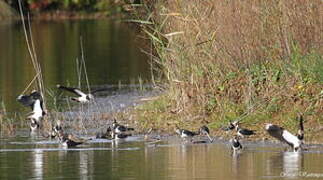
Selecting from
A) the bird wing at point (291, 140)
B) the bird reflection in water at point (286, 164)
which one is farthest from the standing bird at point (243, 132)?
the bird reflection in water at point (286, 164)

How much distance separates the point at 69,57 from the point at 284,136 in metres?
21.7

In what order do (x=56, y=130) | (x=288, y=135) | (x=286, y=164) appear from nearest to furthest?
(x=286, y=164)
(x=288, y=135)
(x=56, y=130)

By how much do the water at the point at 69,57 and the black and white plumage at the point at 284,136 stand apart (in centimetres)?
493

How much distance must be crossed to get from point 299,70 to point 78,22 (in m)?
46.6

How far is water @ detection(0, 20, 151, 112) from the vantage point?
27.3 metres

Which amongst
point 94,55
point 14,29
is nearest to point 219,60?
point 94,55

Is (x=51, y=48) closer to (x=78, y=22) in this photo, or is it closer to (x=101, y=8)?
(x=78, y=22)

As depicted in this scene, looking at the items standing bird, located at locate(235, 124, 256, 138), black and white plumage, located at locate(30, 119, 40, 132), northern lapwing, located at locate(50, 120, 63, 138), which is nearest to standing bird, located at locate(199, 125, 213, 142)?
standing bird, located at locate(235, 124, 256, 138)

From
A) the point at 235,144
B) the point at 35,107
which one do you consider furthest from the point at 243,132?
the point at 35,107

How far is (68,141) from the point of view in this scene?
16078mm

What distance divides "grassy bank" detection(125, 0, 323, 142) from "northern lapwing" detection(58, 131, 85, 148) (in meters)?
1.66

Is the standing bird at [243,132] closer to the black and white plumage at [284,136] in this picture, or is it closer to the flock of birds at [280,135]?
the flock of birds at [280,135]

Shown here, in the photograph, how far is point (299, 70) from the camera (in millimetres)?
17047

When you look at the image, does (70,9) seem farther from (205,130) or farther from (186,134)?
(186,134)
